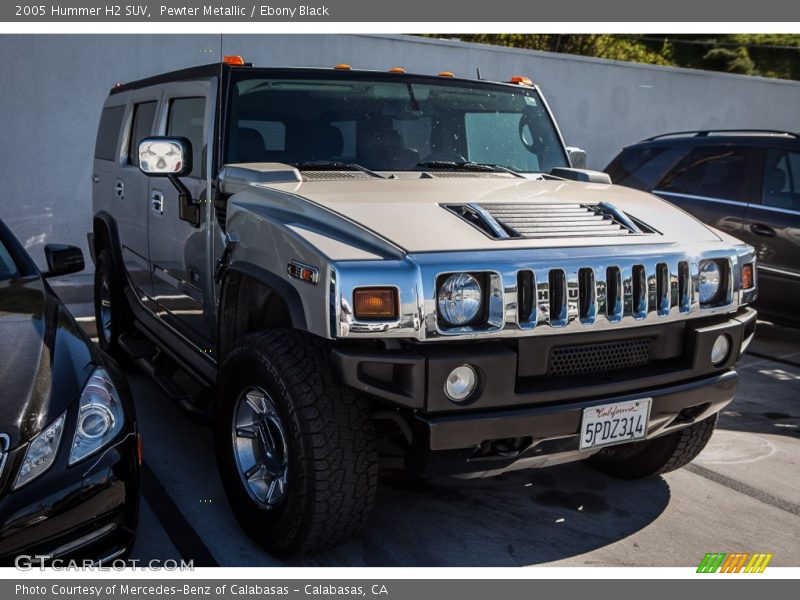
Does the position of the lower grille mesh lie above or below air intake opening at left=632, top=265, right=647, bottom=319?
below

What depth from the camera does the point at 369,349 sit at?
9.62 ft

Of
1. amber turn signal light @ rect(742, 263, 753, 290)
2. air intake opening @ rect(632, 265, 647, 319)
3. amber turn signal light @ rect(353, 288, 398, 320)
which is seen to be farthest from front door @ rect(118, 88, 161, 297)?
amber turn signal light @ rect(742, 263, 753, 290)

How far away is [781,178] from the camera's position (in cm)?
704

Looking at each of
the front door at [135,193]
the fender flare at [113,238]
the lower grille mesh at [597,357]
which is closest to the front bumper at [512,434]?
the lower grille mesh at [597,357]

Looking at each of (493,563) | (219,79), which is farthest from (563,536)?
(219,79)

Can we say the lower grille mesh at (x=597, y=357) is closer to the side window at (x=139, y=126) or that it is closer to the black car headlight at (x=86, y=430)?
the black car headlight at (x=86, y=430)

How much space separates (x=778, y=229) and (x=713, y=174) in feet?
2.75

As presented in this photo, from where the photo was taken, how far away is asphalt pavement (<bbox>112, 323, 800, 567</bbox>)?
3486 millimetres

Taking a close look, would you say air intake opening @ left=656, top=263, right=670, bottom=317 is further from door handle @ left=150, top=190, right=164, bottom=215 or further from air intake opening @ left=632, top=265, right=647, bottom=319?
door handle @ left=150, top=190, right=164, bottom=215

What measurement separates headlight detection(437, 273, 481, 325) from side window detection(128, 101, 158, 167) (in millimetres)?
2840

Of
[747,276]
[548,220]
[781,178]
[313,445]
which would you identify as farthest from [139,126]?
[781,178]

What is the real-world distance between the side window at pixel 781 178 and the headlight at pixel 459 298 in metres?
4.89

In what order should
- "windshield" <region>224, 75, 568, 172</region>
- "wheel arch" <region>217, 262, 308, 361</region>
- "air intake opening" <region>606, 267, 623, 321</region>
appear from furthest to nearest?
"windshield" <region>224, 75, 568, 172</region>
"wheel arch" <region>217, 262, 308, 361</region>
"air intake opening" <region>606, 267, 623, 321</region>

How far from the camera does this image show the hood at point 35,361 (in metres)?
2.78
